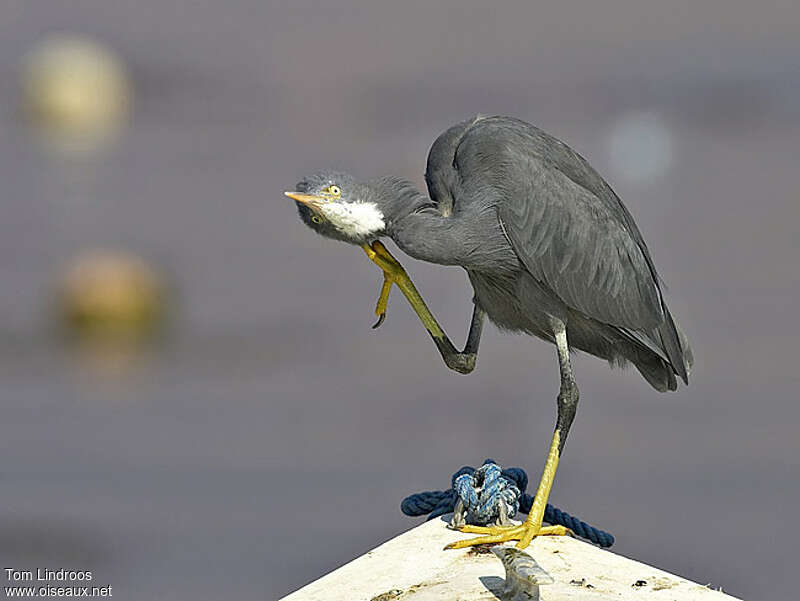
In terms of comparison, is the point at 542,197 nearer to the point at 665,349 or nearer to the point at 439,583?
the point at 665,349

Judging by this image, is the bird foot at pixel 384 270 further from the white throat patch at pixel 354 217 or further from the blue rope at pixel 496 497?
the blue rope at pixel 496 497

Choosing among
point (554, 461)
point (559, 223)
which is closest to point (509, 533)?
point (554, 461)

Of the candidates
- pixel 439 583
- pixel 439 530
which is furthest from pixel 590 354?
pixel 439 583

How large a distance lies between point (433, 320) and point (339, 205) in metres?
0.42

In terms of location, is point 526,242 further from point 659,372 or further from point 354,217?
point 659,372

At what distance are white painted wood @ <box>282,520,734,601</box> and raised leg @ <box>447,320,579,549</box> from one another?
0.08ft

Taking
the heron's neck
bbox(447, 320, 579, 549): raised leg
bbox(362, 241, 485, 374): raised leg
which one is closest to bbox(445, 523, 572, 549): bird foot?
bbox(447, 320, 579, 549): raised leg

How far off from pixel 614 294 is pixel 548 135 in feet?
A: 1.11

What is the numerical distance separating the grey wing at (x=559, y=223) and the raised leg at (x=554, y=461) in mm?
102

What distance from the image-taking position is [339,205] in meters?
1.87

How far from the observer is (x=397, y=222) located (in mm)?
1907

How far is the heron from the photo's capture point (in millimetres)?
1896

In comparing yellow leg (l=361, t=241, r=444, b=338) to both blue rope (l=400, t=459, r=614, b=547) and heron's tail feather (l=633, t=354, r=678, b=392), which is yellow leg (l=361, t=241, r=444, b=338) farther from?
heron's tail feather (l=633, t=354, r=678, b=392)

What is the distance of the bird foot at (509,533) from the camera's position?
1.92 metres
